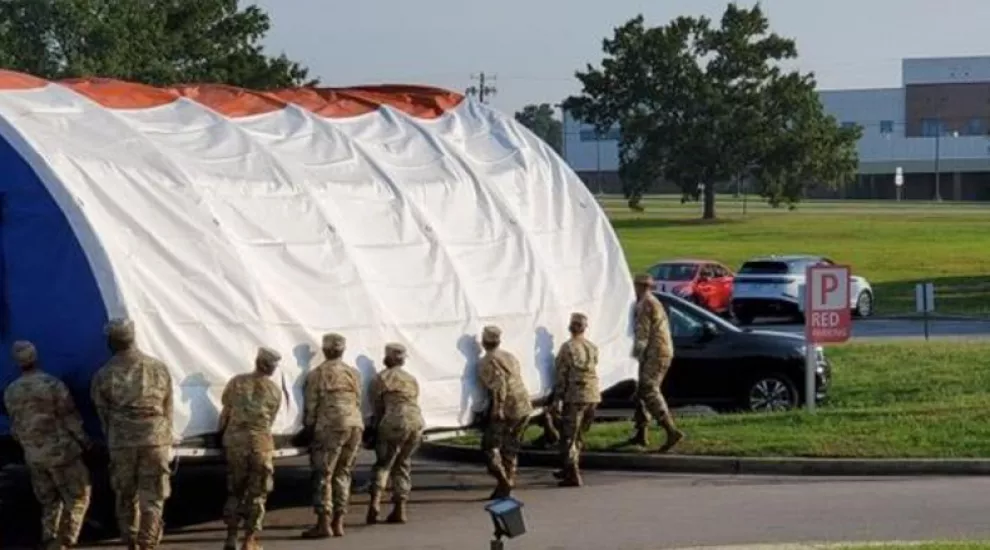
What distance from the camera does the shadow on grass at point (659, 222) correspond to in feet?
291

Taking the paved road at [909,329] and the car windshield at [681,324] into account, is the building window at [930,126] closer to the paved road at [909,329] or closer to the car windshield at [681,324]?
the paved road at [909,329]

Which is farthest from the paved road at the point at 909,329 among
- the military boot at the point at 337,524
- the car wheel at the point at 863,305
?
the military boot at the point at 337,524

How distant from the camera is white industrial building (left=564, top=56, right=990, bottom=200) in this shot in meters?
136

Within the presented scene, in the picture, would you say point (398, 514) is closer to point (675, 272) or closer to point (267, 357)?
point (267, 357)

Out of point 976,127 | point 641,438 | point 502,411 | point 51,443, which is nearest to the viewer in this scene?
point 51,443

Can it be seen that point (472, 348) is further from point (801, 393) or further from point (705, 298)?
point (705, 298)

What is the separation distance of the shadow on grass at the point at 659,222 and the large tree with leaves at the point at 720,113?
4.14ft

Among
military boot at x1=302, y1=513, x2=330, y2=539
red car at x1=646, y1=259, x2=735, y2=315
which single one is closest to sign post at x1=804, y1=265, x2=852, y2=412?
military boot at x1=302, y1=513, x2=330, y2=539

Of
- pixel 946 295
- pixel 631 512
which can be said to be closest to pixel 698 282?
pixel 946 295

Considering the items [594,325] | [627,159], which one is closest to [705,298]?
[594,325]

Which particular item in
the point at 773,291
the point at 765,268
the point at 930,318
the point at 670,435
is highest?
the point at 670,435

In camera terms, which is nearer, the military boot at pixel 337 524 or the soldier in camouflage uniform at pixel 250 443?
the soldier in camouflage uniform at pixel 250 443

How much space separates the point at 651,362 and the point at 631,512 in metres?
3.39

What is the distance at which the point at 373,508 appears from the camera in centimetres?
1566
